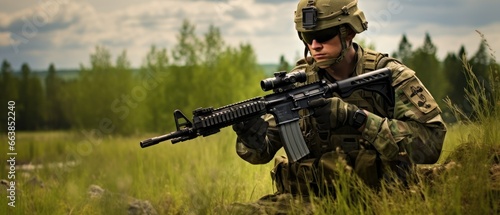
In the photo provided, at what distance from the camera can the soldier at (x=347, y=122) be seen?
533cm

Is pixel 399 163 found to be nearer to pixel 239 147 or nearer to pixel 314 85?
pixel 314 85

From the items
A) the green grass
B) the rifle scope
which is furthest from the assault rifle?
the green grass

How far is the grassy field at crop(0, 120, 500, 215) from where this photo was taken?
473 centimetres

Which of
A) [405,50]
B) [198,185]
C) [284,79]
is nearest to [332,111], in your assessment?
[284,79]

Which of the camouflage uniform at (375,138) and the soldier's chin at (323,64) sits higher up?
the soldier's chin at (323,64)

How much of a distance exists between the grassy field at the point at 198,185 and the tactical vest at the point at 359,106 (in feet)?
1.60

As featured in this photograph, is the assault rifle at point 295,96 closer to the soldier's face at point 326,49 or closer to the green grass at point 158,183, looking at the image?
the soldier's face at point 326,49

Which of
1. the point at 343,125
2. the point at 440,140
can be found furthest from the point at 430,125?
the point at 343,125

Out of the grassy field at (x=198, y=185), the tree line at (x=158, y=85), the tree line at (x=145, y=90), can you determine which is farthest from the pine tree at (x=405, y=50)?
the grassy field at (x=198, y=185)

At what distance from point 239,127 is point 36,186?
16.6 ft

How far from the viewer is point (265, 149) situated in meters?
5.80

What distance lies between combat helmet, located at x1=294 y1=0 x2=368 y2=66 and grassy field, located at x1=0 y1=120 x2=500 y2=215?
1.25 m

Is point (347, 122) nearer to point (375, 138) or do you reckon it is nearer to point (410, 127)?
point (375, 138)

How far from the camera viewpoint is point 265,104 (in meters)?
5.40
